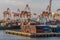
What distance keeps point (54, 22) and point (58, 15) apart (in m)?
2.16

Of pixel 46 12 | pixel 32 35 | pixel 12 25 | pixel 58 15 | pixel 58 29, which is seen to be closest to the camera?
pixel 32 35

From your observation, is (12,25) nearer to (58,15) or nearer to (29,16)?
(29,16)

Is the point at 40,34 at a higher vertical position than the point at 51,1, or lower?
lower

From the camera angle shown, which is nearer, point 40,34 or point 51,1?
point 40,34

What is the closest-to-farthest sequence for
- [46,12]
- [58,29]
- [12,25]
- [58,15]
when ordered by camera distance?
[58,29], [58,15], [46,12], [12,25]

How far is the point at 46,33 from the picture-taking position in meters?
35.9

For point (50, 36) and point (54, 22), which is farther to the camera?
point (54, 22)

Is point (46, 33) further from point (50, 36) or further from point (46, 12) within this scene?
point (46, 12)

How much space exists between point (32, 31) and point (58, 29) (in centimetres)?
450

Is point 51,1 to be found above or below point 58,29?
above

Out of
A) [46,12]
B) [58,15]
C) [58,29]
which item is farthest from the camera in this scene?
[46,12]

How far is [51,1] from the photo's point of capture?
1927 inches

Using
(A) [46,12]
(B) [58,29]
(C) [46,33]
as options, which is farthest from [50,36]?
(A) [46,12]

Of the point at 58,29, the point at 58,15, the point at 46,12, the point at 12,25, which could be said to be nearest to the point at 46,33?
the point at 58,29
